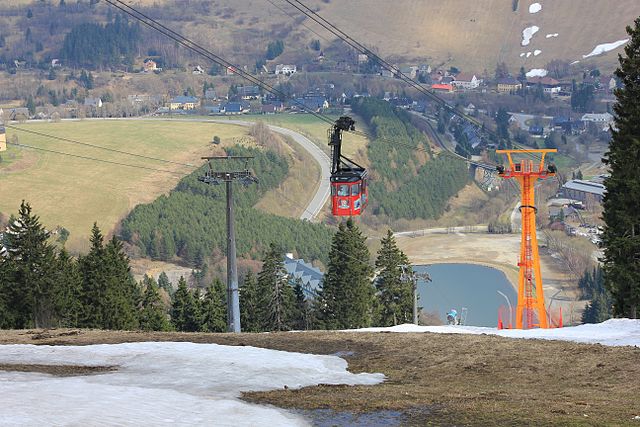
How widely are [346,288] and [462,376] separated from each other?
138ft

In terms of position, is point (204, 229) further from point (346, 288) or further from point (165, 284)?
point (346, 288)

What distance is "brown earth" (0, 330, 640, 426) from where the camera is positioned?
23125 mm

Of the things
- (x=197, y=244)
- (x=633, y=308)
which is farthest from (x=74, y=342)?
(x=197, y=244)

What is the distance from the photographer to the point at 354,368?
30.5 m

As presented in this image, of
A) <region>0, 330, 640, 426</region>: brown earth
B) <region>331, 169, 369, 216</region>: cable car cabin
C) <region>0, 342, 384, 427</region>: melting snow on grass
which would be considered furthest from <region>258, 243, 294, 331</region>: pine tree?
<region>0, 342, 384, 427</region>: melting snow on grass

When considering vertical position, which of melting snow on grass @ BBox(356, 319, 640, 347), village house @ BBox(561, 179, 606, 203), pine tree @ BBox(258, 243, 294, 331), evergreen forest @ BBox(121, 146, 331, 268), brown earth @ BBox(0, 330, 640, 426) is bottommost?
brown earth @ BBox(0, 330, 640, 426)

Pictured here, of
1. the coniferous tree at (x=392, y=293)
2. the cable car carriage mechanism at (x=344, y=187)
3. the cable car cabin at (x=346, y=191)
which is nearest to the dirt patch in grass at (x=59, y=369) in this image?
the cable car carriage mechanism at (x=344, y=187)

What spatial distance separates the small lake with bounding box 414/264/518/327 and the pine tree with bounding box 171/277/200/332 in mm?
40629

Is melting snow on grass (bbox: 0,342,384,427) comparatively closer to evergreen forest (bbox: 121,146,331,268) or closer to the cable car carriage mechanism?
the cable car carriage mechanism

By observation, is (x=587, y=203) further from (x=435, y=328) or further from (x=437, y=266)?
(x=435, y=328)

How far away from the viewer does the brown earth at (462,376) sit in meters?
23.1

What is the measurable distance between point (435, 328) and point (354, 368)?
39.7 ft

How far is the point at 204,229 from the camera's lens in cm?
14925

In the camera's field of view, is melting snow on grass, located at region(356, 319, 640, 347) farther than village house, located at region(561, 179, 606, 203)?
No
